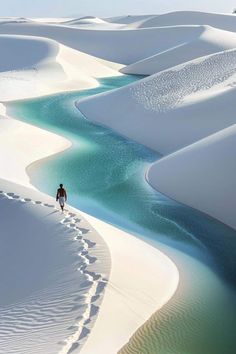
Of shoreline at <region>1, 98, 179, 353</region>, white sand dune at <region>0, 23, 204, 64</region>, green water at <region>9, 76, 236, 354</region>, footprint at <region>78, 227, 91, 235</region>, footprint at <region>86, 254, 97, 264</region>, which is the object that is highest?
footprint at <region>86, 254, 97, 264</region>

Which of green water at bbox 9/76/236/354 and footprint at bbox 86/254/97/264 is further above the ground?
footprint at bbox 86/254/97/264

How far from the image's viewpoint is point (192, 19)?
95.2 metres

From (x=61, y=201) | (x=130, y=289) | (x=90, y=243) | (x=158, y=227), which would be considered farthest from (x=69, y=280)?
(x=158, y=227)

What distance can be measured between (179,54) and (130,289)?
49737 mm

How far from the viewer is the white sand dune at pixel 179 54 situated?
57.1 meters

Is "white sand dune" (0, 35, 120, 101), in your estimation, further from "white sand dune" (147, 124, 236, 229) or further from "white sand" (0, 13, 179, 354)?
"white sand" (0, 13, 179, 354)

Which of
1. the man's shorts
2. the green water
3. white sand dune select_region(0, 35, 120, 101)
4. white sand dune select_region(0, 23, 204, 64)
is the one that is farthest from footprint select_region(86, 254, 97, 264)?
white sand dune select_region(0, 23, 204, 64)

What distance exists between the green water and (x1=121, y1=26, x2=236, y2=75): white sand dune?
27461 mm

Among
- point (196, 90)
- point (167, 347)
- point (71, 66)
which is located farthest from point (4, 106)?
point (167, 347)

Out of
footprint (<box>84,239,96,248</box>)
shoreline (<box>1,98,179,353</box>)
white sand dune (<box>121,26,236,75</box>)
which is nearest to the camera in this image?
Result: shoreline (<box>1,98,179,353</box>)

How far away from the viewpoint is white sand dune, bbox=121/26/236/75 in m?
57.1

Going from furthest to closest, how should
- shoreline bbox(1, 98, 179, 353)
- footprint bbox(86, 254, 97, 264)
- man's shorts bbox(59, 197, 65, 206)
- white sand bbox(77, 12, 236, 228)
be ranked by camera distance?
white sand bbox(77, 12, 236, 228) → man's shorts bbox(59, 197, 65, 206) → footprint bbox(86, 254, 97, 264) → shoreline bbox(1, 98, 179, 353)

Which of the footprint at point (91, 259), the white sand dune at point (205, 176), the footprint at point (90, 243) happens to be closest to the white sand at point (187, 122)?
the white sand dune at point (205, 176)

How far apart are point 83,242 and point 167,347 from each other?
3684 mm
